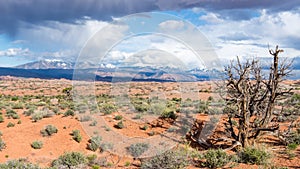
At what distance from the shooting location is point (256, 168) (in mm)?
10461

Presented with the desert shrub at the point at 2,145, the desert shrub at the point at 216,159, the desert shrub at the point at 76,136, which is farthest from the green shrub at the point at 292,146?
the desert shrub at the point at 2,145

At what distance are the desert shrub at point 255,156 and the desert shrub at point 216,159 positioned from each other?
0.67 m

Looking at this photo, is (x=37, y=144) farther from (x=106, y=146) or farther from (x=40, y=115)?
(x=40, y=115)

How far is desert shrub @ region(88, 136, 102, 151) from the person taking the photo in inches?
606

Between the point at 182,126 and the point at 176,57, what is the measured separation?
6.00m

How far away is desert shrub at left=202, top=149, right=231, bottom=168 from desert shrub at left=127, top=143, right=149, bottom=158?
3.87 metres

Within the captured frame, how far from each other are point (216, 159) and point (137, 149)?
4583mm

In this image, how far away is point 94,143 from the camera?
15.7m

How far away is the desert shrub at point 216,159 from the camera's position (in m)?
10.6

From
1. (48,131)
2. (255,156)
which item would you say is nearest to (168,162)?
(255,156)

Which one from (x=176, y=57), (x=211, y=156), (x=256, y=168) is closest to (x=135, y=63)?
(x=176, y=57)

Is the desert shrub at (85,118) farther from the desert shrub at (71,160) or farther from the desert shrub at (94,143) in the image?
the desert shrub at (71,160)

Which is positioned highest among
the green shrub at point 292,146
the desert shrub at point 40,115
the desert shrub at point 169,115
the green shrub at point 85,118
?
the green shrub at point 292,146

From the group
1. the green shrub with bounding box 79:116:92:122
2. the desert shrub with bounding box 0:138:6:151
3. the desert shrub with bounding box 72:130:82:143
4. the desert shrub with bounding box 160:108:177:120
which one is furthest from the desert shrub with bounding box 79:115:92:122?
the desert shrub with bounding box 0:138:6:151
